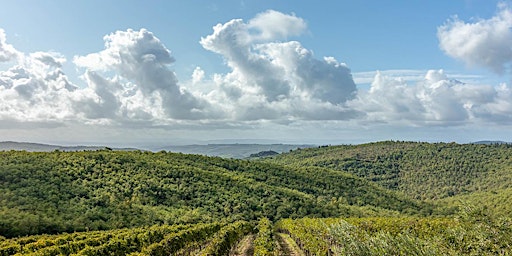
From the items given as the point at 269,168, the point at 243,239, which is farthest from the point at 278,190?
the point at 243,239

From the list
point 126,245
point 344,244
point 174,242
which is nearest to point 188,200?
point 174,242

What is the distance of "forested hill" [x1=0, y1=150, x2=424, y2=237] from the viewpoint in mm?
84188

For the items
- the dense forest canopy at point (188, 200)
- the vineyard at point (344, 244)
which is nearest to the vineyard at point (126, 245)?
the vineyard at point (344, 244)

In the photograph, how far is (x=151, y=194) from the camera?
112688 millimetres

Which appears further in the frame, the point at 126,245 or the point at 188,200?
the point at 188,200

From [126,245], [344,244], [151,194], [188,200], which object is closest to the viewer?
[344,244]

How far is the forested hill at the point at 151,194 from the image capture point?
84.2m

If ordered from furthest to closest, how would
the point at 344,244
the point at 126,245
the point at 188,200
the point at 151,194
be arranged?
1. the point at 188,200
2. the point at 151,194
3. the point at 126,245
4. the point at 344,244

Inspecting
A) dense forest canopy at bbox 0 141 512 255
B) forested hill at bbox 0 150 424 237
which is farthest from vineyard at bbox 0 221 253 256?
forested hill at bbox 0 150 424 237

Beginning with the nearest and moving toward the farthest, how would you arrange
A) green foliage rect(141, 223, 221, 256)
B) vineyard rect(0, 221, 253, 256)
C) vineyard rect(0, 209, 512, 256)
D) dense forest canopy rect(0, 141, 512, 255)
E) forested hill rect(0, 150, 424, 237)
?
vineyard rect(0, 209, 512, 256)
vineyard rect(0, 221, 253, 256)
green foliage rect(141, 223, 221, 256)
dense forest canopy rect(0, 141, 512, 255)
forested hill rect(0, 150, 424, 237)

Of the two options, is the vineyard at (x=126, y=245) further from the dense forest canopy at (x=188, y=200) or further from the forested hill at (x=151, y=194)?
the forested hill at (x=151, y=194)

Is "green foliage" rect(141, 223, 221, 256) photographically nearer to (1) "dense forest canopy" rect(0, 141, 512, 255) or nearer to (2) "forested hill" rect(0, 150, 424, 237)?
(1) "dense forest canopy" rect(0, 141, 512, 255)

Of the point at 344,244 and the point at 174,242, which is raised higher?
the point at 344,244

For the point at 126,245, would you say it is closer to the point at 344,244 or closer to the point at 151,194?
the point at 344,244
